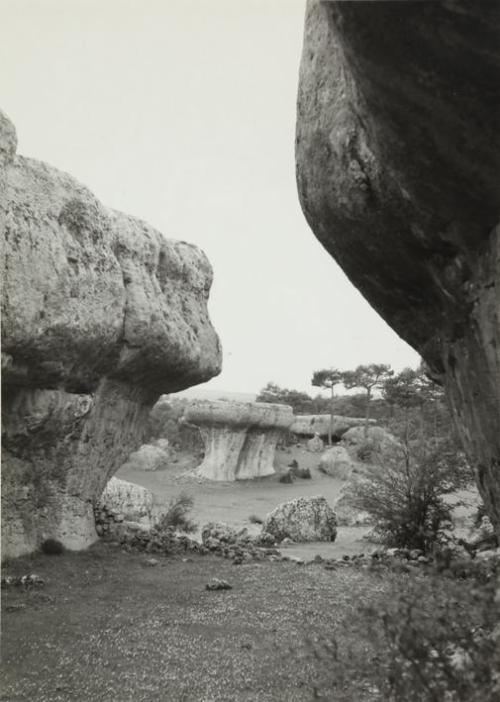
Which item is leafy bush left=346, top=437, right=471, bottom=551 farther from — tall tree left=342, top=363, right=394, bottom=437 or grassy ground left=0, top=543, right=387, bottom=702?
tall tree left=342, top=363, right=394, bottom=437

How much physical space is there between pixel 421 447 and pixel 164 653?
7.67 metres

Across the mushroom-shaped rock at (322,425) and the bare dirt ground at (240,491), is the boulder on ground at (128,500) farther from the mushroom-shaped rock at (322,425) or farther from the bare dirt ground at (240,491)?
the mushroom-shaped rock at (322,425)

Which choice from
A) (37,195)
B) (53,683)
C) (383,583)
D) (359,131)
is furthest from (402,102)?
(383,583)

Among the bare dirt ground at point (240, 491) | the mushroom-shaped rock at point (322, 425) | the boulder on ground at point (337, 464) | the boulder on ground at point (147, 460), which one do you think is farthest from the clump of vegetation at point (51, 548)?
the mushroom-shaped rock at point (322, 425)

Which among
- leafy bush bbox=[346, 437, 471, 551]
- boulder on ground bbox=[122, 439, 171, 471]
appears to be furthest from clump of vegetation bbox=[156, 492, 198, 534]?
boulder on ground bbox=[122, 439, 171, 471]

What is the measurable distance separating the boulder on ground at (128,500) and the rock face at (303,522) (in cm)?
276

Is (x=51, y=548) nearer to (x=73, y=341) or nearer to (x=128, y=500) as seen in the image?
(x=73, y=341)

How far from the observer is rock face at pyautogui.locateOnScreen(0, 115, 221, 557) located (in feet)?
23.9

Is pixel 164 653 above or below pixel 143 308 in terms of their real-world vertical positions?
below

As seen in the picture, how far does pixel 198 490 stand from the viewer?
915 inches

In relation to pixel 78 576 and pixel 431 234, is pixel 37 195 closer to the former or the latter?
pixel 78 576

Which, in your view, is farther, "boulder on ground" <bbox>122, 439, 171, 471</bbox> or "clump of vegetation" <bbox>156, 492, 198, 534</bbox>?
"boulder on ground" <bbox>122, 439, 171, 471</bbox>

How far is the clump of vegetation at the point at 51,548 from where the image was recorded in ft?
28.1

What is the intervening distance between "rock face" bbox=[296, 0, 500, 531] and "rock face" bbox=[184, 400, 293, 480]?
19.6 meters
